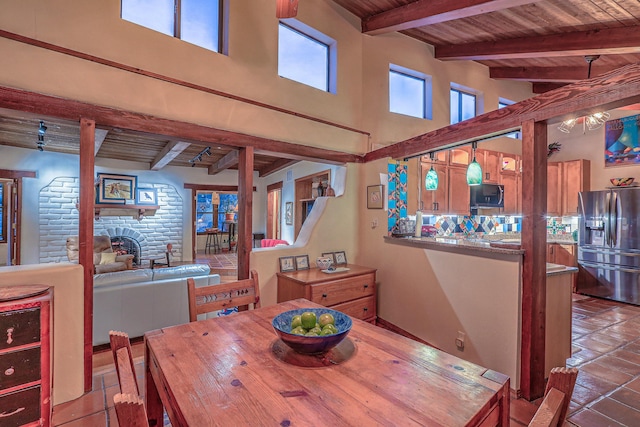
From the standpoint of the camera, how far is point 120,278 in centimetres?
308

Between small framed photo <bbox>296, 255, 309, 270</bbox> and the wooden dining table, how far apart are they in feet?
6.45

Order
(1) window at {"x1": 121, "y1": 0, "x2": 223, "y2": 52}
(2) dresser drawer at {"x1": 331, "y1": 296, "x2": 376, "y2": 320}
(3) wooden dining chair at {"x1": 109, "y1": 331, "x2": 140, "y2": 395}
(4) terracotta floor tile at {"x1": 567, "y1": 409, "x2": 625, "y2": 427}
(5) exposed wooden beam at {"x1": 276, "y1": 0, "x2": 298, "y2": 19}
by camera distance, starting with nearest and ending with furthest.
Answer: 1. (3) wooden dining chair at {"x1": 109, "y1": 331, "x2": 140, "y2": 395}
2. (5) exposed wooden beam at {"x1": 276, "y1": 0, "x2": 298, "y2": 19}
3. (4) terracotta floor tile at {"x1": 567, "y1": 409, "x2": 625, "y2": 427}
4. (1) window at {"x1": 121, "y1": 0, "x2": 223, "y2": 52}
5. (2) dresser drawer at {"x1": 331, "y1": 296, "x2": 376, "y2": 320}

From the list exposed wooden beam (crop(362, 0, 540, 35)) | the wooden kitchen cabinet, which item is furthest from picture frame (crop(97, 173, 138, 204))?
the wooden kitchen cabinet

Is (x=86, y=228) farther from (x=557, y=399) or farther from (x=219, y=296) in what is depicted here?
(x=557, y=399)

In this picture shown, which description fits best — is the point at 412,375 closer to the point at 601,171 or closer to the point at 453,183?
the point at 453,183

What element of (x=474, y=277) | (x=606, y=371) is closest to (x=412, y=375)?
(x=474, y=277)

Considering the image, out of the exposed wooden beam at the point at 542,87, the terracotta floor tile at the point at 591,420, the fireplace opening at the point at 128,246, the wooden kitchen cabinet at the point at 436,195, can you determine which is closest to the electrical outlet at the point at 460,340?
the terracotta floor tile at the point at 591,420

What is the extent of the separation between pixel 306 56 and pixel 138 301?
11.1 ft

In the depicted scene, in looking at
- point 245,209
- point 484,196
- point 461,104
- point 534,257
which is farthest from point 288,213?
point 534,257

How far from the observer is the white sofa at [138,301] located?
292 cm

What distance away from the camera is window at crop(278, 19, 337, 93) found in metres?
3.52

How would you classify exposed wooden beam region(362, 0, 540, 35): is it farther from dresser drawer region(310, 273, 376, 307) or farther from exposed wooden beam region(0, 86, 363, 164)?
dresser drawer region(310, 273, 376, 307)

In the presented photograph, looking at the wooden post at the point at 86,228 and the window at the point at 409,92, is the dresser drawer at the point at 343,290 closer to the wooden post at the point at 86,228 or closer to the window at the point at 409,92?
the wooden post at the point at 86,228

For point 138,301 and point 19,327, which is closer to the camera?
point 19,327
